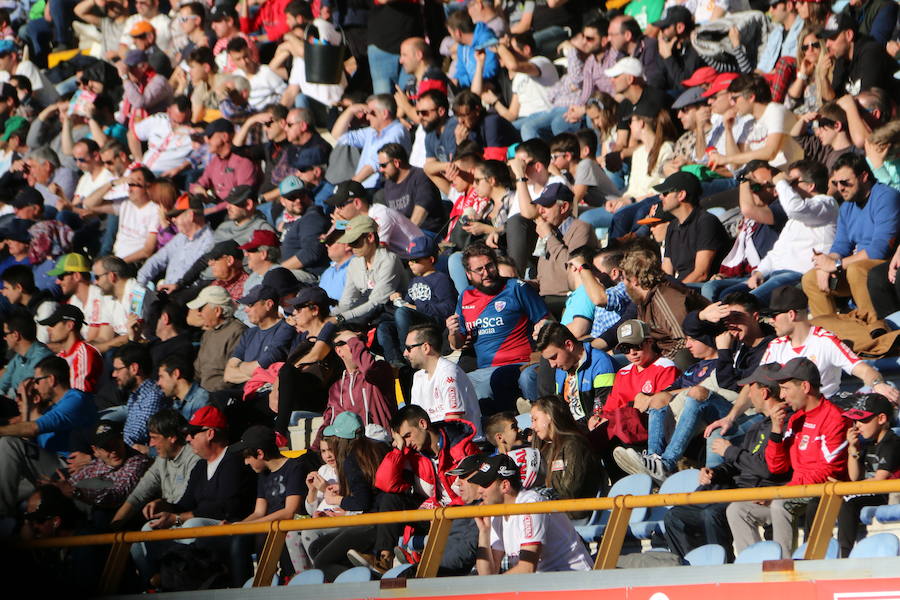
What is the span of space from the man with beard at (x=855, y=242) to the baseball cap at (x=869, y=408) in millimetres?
1593

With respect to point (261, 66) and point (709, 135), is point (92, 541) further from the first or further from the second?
point (261, 66)

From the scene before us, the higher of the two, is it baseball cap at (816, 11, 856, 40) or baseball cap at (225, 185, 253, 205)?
baseball cap at (816, 11, 856, 40)

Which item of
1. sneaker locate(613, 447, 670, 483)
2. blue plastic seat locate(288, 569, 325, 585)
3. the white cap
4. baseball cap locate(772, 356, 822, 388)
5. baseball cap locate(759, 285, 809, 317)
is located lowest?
blue plastic seat locate(288, 569, 325, 585)

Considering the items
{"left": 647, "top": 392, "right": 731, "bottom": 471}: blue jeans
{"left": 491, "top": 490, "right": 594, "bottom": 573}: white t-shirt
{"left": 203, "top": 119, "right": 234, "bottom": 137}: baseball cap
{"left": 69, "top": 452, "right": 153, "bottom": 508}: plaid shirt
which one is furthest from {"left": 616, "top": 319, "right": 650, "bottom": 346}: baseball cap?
{"left": 203, "top": 119, "right": 234, "bottom": 137}: baseball cap

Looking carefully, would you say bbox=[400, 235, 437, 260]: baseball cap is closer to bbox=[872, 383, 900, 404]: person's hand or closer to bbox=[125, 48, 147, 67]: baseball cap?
bbox=[872, 383, 900, 404]: person's hand

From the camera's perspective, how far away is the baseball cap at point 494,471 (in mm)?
6613

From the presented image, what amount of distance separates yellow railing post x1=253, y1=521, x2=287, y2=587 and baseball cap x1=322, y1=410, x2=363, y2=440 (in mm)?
1038

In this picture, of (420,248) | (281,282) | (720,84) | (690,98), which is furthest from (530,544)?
(690,98)

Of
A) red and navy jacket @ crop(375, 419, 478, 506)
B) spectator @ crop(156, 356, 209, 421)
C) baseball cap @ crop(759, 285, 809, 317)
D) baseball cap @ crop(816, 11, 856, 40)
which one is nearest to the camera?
baseball cap @ crop(759, 285, 809, 317)

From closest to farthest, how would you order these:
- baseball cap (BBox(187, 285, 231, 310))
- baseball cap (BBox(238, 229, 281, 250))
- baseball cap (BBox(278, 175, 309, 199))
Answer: baseball cap (BBox(187, 285, 231, 310))
baseball cap (BBox(238, 229, 281, 250))
baseball cap (BBox(278, 175, 309, 199))

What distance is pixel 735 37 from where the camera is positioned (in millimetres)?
11727

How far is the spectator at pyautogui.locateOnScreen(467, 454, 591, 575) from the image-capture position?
630 centimetres

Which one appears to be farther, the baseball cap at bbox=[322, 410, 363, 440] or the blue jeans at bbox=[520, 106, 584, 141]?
the blue jeans at bbox=[520, 106, 584, 141]

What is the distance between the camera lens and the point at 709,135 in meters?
10.8
